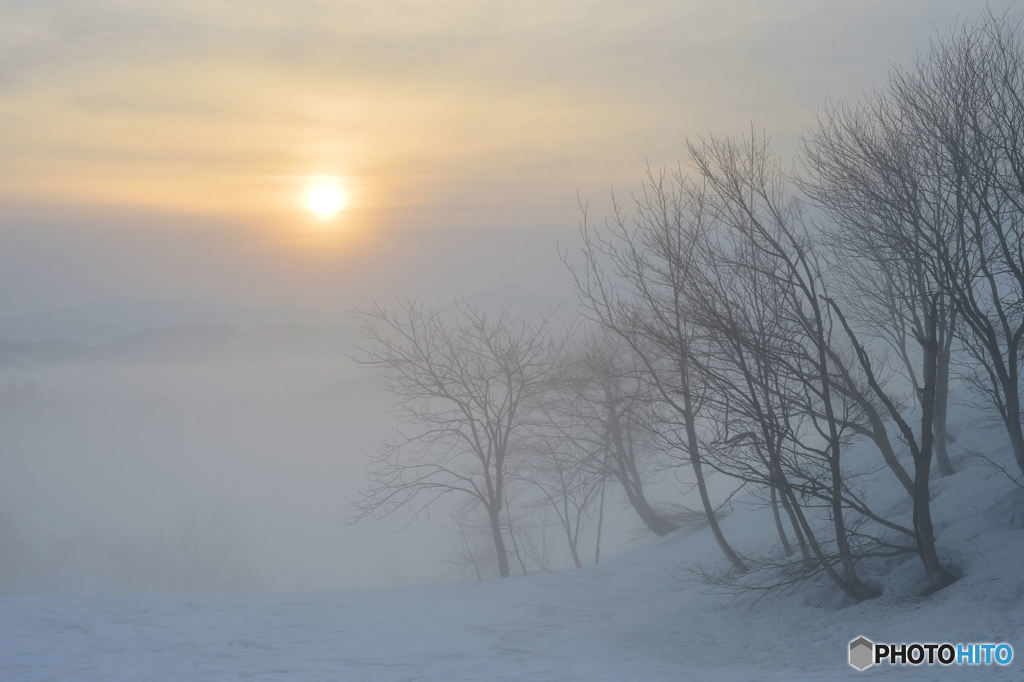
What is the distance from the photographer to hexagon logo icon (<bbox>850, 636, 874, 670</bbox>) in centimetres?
827

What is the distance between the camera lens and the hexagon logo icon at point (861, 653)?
27.1 feet

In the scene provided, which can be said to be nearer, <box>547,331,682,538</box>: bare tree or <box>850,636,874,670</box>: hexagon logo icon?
<box>850,636,874,670</box>: hexagon logo icon

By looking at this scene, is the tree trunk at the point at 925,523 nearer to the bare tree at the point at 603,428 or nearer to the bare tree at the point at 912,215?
the bare tree at the point at 912,215

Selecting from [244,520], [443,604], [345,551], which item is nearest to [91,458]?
[244,520]

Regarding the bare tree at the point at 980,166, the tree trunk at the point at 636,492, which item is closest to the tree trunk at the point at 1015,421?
the bare tree at the point at 980,166

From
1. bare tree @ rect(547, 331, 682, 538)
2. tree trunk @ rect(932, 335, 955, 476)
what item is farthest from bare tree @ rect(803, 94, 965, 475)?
bare tree @ rect(547, 331, 682, 538)

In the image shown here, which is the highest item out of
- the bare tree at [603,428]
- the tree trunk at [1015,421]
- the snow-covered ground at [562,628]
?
the bare tree at [603,428]

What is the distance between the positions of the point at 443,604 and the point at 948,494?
24.0ft

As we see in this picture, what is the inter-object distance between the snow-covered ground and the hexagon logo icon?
0.40ft

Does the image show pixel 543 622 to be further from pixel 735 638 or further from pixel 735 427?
pixel 735 427

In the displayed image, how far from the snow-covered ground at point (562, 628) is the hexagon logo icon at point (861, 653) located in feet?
0.40

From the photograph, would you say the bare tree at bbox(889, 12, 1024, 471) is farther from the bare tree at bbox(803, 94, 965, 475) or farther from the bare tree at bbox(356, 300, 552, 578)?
the bare tree at bbox(356, 300, 552, 578)

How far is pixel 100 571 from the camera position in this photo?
71062 mm

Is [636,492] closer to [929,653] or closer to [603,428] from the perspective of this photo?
[603,428]
